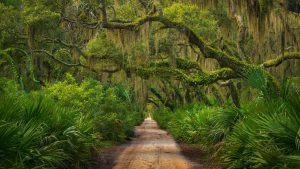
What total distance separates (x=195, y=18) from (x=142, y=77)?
560 centimetres

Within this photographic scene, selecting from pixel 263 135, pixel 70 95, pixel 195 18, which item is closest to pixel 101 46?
pixel 195 18

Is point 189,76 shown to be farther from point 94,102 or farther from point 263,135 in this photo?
point 263,135

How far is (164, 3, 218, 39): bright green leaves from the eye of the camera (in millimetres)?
22891

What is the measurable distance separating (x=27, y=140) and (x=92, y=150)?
6.32 meters

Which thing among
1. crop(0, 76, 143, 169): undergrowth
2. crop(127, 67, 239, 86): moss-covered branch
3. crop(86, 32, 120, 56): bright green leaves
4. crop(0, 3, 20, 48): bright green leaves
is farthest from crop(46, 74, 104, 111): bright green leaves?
crop(86, 32, 120, 56): bright green leaves

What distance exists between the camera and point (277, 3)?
16344 millimetres

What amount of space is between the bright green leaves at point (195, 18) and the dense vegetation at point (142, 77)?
0.19ft

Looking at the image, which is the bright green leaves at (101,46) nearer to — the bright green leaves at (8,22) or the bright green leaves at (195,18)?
the bright green leaves at (195,18)

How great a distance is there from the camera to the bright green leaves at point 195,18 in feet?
75.1

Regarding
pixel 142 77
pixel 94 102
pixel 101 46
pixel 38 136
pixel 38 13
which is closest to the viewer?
pixel 38 136

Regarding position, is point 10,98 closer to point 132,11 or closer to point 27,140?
point 27,140

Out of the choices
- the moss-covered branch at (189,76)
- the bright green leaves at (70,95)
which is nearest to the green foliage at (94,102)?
the bright green leaves at (70,95)

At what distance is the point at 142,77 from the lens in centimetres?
2002

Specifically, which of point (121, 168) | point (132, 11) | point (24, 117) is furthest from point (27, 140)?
point (132, 11)
